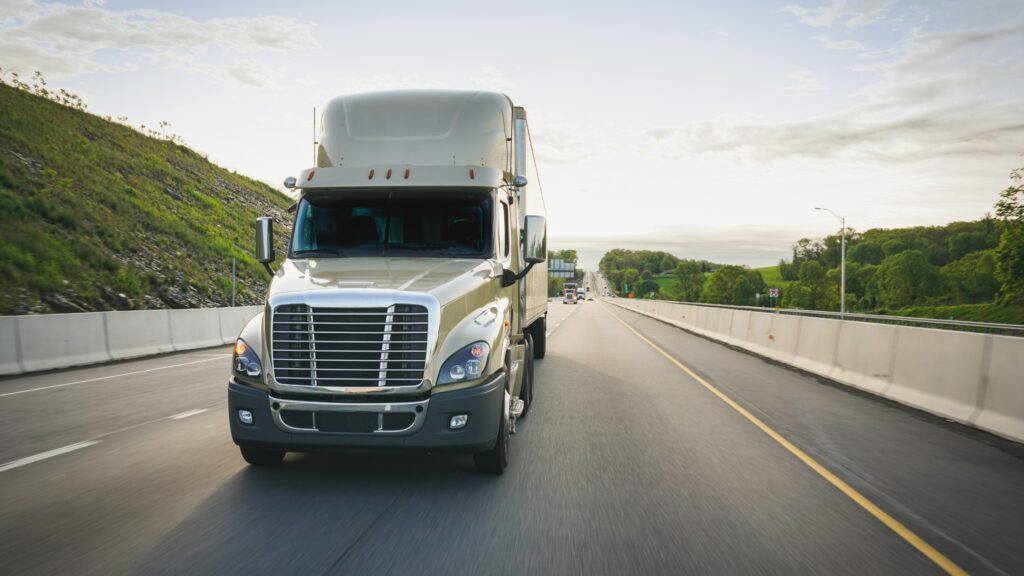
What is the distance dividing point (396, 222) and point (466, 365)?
202 cm

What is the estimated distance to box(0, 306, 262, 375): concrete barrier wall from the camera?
536 inches

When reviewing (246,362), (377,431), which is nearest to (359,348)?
(377,431)

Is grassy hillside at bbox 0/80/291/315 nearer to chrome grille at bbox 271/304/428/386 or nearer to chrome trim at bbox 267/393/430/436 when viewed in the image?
chrome grille at bbox 271/304/428/386

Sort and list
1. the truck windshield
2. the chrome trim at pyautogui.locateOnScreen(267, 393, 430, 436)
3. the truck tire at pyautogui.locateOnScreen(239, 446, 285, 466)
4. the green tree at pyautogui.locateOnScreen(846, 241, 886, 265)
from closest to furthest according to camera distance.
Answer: the chrome trim at pyautogui.locateOnScreen(267, 393, 430, 436) → the truck tire at pyautogui.locateOnScreen(239, 446, 285, 466) → the truck windshield → the green tree at pyautogui.locateOnScreen(846, 241, 886, 265)

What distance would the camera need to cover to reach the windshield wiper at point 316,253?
23.0 feet

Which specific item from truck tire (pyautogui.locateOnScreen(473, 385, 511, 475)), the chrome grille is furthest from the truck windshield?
truck tire (pyautogui.locateOnScreen(473, 385, 511, 475))

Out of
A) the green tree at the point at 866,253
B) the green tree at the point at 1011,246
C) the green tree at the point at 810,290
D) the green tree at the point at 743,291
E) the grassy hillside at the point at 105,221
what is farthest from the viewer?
the green tree at the point at 743,291

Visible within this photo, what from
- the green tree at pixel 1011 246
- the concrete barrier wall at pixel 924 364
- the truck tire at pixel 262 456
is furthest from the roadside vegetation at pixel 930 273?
the truck tire at pixel 262 456

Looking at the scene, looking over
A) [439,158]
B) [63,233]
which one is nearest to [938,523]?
[439,158]

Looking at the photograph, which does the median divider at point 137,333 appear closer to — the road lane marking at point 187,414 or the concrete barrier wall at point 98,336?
the concrete barrier wall at point 98,336

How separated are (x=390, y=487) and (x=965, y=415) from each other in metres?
7.47

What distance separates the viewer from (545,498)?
5641mm

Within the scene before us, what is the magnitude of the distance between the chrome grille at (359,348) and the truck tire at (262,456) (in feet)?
3.35

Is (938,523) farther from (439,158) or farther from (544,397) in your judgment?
(544,397)
